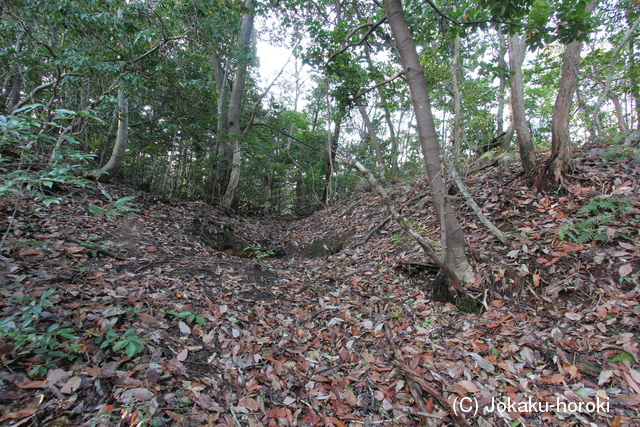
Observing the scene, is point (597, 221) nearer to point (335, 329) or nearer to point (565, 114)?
point (565, 114)

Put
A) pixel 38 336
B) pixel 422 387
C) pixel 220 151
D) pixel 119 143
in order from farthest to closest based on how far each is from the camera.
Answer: pixel 220 151
pixel 119 143
pixel 422 387
pixel 38 336

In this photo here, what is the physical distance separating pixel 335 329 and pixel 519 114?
180 inches

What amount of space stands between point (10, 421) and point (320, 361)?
6.85ft

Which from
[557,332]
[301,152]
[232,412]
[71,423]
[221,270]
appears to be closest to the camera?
[71,423]

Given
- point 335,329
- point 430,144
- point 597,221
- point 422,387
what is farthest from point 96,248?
point 597,221

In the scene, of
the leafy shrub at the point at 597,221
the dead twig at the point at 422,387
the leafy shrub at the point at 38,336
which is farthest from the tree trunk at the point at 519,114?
the leafy shrub at the point at 38,336

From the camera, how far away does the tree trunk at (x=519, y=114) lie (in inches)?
179

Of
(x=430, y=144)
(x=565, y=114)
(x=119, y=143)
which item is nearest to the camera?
(x=430, y=144)

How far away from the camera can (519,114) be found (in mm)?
4664

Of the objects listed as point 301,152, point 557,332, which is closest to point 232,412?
point 557,332

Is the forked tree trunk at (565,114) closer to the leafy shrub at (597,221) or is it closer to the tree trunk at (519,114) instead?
the tree trunk at (519,114)

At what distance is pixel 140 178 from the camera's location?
32.5ft

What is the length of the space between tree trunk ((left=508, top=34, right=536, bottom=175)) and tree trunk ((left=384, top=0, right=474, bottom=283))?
226 cm

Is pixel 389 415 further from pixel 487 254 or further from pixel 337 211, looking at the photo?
pixel 337 211
